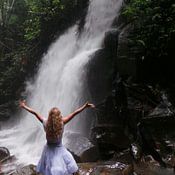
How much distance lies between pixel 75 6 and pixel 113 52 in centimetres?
625

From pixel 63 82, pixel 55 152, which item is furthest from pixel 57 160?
pixel 63 82

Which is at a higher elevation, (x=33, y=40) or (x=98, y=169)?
(x=33, y=40)

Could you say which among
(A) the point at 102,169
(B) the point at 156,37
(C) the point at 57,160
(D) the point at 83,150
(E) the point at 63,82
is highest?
(B) the point at 156,37

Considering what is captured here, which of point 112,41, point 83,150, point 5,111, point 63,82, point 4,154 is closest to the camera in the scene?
point 83,150

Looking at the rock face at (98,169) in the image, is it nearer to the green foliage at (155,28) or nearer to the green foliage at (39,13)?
the green foliage at (155,28)

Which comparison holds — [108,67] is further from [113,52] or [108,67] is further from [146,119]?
[146,119]

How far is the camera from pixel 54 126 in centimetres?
491

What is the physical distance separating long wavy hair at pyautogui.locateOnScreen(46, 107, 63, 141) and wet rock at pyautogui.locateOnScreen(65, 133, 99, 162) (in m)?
5.71

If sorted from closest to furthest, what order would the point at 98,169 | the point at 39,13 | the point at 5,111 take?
the point at 98,169, the point at 5,111, the point at 39,13

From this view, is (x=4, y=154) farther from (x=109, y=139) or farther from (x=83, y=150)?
(x=109, y=139)

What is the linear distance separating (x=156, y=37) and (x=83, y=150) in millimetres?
4208

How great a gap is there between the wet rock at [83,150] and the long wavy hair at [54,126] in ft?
18.7

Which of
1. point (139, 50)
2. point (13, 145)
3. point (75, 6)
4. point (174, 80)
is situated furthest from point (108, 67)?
point (75, 6)

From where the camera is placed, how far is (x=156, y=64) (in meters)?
12.1
